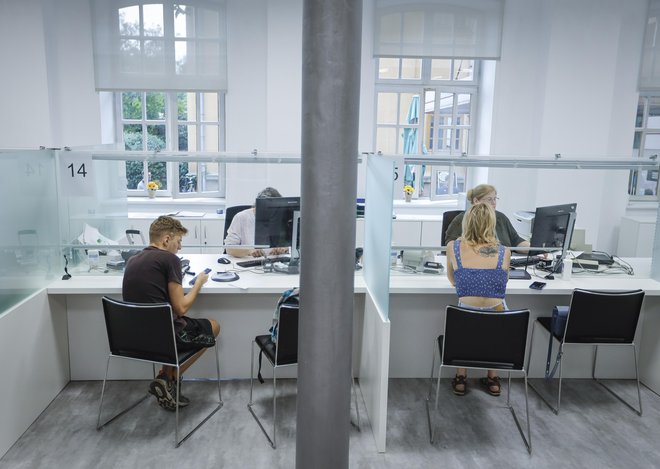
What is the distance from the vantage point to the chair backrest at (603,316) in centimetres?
295

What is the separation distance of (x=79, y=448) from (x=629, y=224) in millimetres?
5580

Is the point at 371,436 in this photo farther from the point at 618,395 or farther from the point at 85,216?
the point at 85,216

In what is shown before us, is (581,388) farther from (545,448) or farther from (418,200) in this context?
(418,200)

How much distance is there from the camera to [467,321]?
269cm

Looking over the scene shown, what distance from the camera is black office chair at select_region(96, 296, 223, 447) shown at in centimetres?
262

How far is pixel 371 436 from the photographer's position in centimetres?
289

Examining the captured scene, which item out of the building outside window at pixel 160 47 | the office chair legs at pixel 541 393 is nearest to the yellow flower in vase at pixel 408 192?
the building outside window at pixel 160 47

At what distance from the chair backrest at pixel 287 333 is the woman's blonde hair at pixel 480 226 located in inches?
41.2

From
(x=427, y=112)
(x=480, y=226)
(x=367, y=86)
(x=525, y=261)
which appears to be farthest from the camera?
(x=427, y=112)

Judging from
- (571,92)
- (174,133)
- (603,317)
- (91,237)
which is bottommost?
(603,317)

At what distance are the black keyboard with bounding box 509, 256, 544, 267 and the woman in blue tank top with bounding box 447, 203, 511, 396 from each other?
0.85 meters

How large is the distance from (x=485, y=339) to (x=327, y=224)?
127 centimetres

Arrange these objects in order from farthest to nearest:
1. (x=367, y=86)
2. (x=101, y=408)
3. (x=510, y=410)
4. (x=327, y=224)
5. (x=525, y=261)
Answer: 1. (x=367, y=86)
2. (x=525, y=261)
3. (x=510, y=410)
4. (x=101, y=408)
5. (x=327, y=224)

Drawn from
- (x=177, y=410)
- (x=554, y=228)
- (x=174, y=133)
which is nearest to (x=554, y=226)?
(x=554, y=228)
